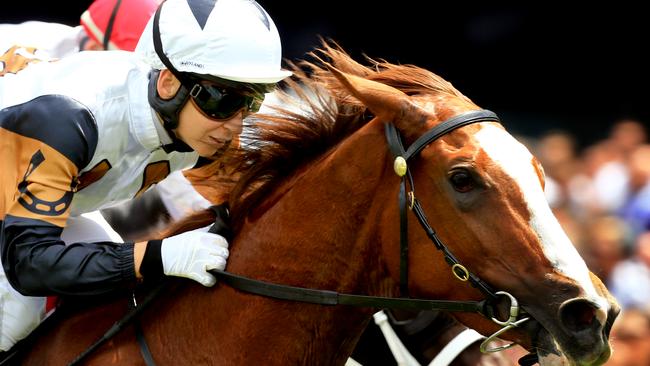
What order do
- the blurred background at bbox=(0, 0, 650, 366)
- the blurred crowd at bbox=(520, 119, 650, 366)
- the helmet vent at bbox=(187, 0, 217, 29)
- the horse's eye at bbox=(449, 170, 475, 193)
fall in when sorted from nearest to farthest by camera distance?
the horse's eye at bbox=(449, 170, 475, 193) → the helmet vent at bbox=(187, 0, 217, 29) → the blurred crowd at bbox=(520, 119, 650, 366) → the blurred background at bbox=(0, 0, 650, 366)

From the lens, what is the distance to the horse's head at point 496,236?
100 inches

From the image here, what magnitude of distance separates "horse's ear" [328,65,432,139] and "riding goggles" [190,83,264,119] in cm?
33

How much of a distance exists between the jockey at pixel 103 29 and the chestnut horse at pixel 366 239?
224 centimetres

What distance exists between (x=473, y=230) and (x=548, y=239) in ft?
0.67

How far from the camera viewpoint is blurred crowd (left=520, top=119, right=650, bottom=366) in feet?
19.0

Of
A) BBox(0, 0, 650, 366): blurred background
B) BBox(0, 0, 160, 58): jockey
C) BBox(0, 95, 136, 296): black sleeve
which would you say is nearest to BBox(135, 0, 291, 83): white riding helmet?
BBox(0, 95, 136, 296): black sleeve

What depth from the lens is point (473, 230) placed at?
2633 millimetres

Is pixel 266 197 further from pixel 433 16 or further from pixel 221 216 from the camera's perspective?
pixel 433 16

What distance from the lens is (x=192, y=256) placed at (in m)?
2.91

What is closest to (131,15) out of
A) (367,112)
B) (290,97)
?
(290,97)

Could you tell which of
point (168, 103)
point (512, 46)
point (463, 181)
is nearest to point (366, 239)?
point (463, 181)

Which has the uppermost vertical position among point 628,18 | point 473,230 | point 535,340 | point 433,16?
point 473,230

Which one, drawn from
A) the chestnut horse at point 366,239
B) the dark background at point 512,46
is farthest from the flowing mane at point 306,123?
the dark background at point 512,46

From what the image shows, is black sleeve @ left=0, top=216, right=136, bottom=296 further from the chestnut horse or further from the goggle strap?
the goggle strap
